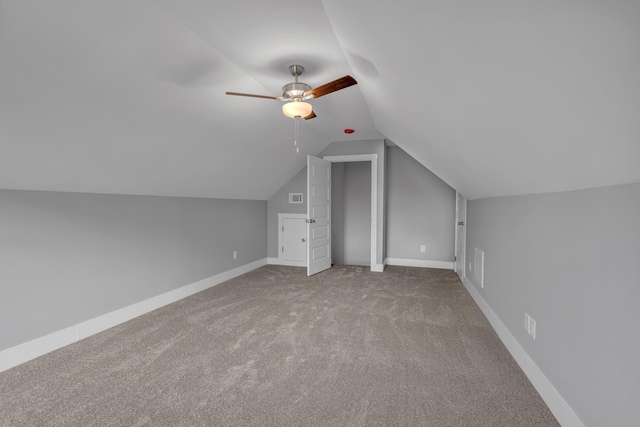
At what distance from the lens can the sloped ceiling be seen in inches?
36.7

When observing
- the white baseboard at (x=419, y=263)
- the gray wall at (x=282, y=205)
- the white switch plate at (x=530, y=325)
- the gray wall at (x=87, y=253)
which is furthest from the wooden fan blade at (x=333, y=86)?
the white baseboard at (x=419, y=263)

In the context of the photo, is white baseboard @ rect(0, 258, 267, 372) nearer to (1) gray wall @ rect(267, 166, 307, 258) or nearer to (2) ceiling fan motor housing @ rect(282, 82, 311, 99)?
(1) gray wall @ rect(267, 166, 307, 258)

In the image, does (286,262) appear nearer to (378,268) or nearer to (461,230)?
(378,268)

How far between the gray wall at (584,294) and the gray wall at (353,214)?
12.1 feet

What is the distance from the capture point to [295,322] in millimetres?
3029

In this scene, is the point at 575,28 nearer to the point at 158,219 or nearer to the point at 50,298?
the point at 50,298

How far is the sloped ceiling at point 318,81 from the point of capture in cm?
93

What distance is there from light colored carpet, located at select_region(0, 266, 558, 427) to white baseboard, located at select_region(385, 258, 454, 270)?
7.25ft

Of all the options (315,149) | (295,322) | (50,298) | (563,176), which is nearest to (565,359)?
(563,176)

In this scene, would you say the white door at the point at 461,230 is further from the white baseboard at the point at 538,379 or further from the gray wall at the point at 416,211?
the white baseboard at the point at 538,379

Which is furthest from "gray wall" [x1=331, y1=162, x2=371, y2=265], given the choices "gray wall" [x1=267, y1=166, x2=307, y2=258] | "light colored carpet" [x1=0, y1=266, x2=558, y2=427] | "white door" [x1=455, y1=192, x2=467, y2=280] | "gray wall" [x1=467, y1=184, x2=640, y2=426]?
"gray wall" [x1=467, y1=184, x2=640, y2=426]

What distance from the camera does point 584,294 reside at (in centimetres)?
145

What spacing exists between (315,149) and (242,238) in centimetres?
195

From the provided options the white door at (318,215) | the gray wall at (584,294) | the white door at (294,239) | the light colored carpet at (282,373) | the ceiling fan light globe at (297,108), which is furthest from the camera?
the white door at (294,239)
